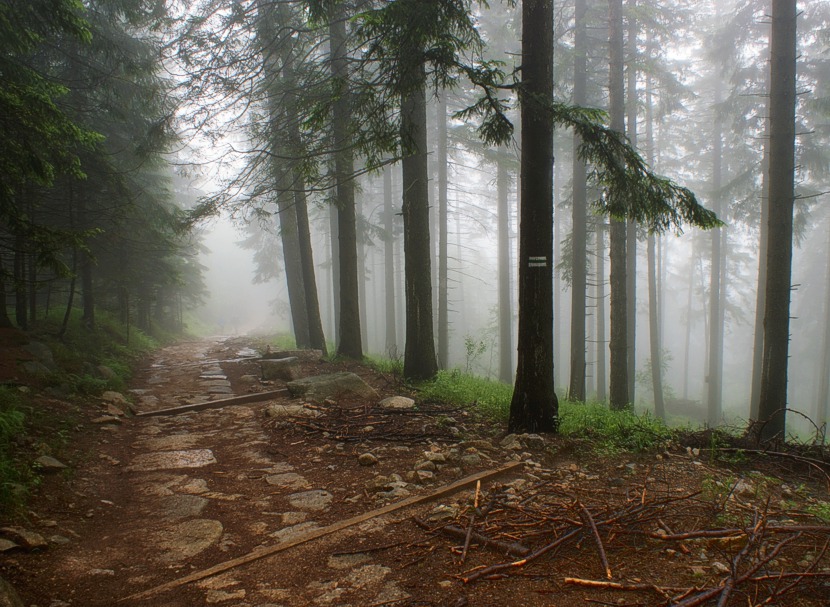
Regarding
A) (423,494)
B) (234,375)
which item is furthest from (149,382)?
(423,494)

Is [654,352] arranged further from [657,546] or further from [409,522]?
[409,522]

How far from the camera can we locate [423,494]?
12.5 feet

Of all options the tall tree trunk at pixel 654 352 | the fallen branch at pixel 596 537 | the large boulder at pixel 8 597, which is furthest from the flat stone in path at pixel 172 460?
the tall tree trunk at pixel 654 352

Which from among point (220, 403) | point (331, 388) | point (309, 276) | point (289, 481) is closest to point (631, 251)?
point (309, 276)

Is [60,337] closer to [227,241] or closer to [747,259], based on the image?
[747,259]

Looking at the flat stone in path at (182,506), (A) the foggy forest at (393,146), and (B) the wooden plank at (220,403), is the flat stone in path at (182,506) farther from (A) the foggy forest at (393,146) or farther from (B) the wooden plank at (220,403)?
(A) the foggy forest at (393,146)

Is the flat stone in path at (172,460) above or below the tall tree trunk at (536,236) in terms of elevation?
below

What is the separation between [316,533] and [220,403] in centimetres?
502

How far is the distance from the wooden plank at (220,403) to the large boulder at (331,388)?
20.7 inches

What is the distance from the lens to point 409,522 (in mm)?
3379

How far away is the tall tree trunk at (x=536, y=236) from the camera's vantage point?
5344 mm

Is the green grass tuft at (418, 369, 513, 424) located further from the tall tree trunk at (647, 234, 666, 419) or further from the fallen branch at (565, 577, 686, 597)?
the tall tree trunk at (647, 234, 666, 419)

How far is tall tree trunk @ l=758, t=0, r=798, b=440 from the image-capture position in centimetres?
743

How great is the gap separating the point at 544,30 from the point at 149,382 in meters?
9.87
